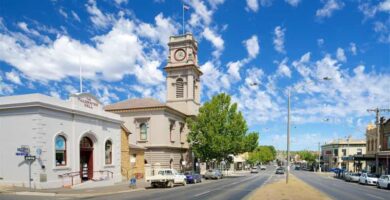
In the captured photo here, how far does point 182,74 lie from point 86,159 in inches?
1335

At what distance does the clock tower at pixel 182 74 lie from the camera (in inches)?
2598

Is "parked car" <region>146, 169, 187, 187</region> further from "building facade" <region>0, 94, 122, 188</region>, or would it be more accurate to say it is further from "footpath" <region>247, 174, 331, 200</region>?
"footpath" <region>247, 174, 331, 200</region>

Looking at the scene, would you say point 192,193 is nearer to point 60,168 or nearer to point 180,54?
point 60,168

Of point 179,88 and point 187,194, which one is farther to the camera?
point 179,88

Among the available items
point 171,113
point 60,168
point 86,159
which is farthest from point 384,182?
point 60,168

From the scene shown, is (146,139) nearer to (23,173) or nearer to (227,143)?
(227,143)

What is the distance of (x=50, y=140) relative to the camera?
29.3 m

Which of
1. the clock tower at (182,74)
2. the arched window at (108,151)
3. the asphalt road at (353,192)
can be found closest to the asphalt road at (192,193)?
the asphalt road at (353,192)

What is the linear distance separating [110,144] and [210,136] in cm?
2254

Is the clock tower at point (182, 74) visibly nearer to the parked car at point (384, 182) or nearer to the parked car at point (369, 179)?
the parked car at point (369, 179)

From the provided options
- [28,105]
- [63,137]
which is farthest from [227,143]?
[28,105]

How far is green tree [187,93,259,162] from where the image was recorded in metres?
58.5

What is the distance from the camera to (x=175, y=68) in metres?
66.9

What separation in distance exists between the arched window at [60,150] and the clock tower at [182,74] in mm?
36040
